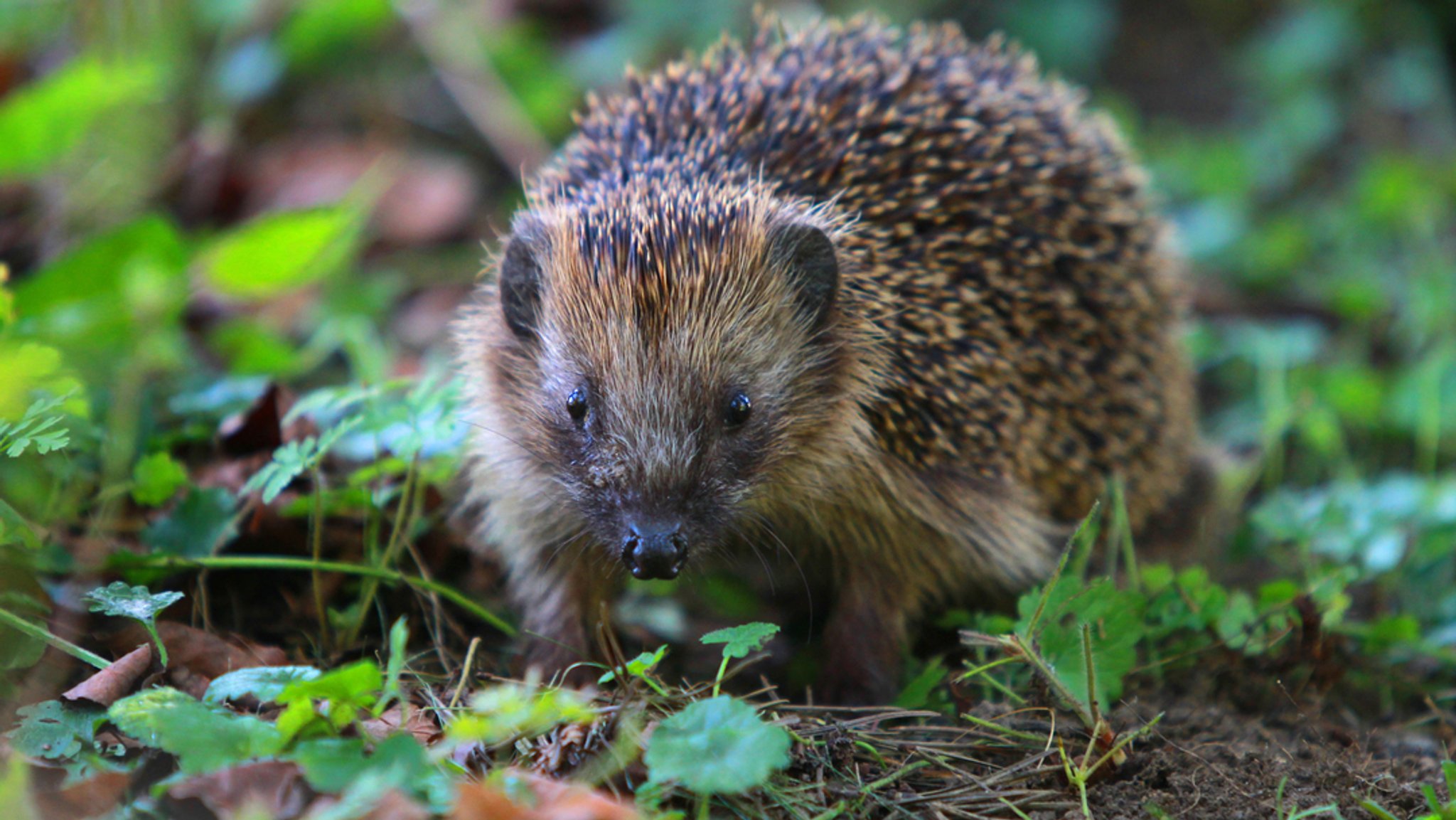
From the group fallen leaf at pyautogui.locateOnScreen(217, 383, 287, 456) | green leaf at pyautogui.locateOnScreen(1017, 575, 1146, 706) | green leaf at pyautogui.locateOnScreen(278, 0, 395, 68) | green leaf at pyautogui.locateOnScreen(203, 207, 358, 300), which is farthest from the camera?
green leaf at pyautogui.locateOnScreen(278, 0, 395, 68)

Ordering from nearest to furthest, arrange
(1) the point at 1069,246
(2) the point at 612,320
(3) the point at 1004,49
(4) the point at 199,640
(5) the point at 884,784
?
(5) the point at 884,784
(4) the point at 199,640
(2) the point at 612,320
(1) the point at 1069,246
(3) the point at 1004,49

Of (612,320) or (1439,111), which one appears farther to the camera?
(1439,111)

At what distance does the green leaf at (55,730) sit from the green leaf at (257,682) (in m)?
0.24

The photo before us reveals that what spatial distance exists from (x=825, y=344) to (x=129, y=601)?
199cm

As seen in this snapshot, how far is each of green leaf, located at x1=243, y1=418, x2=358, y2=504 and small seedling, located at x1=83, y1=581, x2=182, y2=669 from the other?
0.35 m

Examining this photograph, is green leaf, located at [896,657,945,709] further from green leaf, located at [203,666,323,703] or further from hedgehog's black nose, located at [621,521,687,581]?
green leaf, located at [203,666,323,703]

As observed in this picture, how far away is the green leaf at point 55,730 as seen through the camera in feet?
8.58

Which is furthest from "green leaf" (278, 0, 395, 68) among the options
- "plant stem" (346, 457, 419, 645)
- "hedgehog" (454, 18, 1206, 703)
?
"plant stem" (346, 457, 419, 645)

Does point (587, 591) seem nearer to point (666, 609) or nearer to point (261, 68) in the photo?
point (666, 609)

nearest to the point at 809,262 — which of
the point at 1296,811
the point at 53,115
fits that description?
the point at 1296,811

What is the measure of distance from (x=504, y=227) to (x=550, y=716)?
4652 mm

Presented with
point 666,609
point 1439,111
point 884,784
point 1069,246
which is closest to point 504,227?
point 666,609

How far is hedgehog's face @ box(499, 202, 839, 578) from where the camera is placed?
3322 mm

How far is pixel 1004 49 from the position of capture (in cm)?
746
